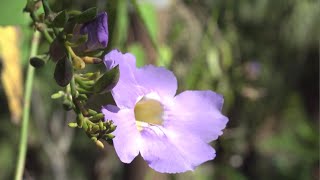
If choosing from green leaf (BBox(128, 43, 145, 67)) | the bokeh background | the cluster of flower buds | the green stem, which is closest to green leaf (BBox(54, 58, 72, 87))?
the cluster of flower buds

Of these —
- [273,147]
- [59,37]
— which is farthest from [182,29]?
[273,147]

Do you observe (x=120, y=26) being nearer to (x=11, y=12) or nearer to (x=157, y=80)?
(x=11, y=12)

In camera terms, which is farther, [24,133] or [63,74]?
[24,133]

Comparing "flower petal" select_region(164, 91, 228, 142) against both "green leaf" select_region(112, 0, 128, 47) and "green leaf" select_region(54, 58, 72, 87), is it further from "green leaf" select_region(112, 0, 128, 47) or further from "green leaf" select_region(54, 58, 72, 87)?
"green leaf" select_region(112, 0, 128, 47)

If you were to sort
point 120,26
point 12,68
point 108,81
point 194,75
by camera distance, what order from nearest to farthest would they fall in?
point 108,81
point 12,68
point 120,26
point 194,75

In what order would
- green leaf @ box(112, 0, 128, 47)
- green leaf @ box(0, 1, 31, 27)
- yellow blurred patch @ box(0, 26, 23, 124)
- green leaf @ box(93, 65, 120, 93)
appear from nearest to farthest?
green leaf @ box(93, 65, 120, 93) → green leaf @ box(0, 1, 31, 27) → yellow blurred patch @ box(0, 26, 23, 124) → green leaf @ box(112, 0, 128, 47)

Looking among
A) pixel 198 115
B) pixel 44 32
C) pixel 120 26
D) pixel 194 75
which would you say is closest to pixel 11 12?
pixel 44 32

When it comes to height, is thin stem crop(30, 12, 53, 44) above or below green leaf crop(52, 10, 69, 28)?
below
